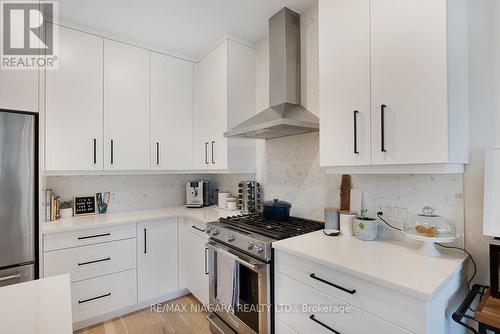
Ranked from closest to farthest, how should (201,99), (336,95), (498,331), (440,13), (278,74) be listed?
1. (498,331)
2. (440,13)
3. (336,95)
4. (278,74)
5. (201,99)

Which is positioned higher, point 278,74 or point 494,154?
point 278,74

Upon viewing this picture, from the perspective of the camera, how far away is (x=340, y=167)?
1.55 m

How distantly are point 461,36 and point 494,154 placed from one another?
586 millimetres

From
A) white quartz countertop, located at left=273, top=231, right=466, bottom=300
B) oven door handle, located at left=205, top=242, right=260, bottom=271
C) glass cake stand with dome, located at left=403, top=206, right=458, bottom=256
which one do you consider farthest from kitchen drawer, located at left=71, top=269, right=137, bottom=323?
glass cake stand with dome, located at left=403, top=206, right=458, bottom=256

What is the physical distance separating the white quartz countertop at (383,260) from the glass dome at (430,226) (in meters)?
0.11

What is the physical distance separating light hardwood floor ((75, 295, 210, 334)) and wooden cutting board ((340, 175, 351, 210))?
61.2 inches

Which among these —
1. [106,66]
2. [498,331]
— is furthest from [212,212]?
[498,331]

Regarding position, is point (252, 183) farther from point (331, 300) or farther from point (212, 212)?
point (331, 300)

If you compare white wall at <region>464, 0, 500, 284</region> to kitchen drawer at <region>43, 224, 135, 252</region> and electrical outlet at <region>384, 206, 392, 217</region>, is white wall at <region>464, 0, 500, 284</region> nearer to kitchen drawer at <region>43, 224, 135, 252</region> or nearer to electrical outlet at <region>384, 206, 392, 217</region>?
electrical outlet at <region>384, 206, 392, 217</region>

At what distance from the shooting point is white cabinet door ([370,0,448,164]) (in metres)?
1.10

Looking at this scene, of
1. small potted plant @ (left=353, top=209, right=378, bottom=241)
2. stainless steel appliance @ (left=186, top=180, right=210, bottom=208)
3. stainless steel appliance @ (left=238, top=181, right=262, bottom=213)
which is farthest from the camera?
stainless steel appliance @ (left=186, top=180, right=210, bottom=208)

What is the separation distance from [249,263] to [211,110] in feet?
5.32

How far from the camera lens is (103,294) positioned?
7.12ft

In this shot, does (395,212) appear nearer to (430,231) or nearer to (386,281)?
(430,231)
